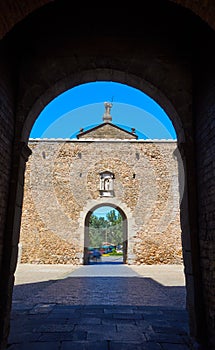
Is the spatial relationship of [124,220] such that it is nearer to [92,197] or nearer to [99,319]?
[92,197]

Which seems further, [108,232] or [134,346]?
[108,232]

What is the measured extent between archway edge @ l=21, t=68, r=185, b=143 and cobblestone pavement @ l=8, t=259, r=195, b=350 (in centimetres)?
255

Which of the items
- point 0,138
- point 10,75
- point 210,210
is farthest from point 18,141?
point 210,210

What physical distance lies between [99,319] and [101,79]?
3640mm

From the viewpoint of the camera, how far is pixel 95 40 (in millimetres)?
3863

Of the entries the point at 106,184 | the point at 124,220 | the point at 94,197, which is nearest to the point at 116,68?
the point at 106,184

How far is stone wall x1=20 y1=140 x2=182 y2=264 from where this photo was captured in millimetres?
13195

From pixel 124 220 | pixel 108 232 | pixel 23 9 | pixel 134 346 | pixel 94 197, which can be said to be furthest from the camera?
pixel 108 232

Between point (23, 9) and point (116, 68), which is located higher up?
point (116, 68)

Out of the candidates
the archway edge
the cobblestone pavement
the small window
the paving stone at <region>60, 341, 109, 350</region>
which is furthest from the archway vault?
the paving stone at <region>60, 341, 109, 350</region>

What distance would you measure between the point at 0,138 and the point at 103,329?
2.78m

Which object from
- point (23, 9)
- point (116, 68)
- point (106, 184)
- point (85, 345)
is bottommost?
point (85, 345)

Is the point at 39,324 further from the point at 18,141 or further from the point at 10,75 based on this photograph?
the point at 10,75

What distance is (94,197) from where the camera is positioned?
13.8 m
